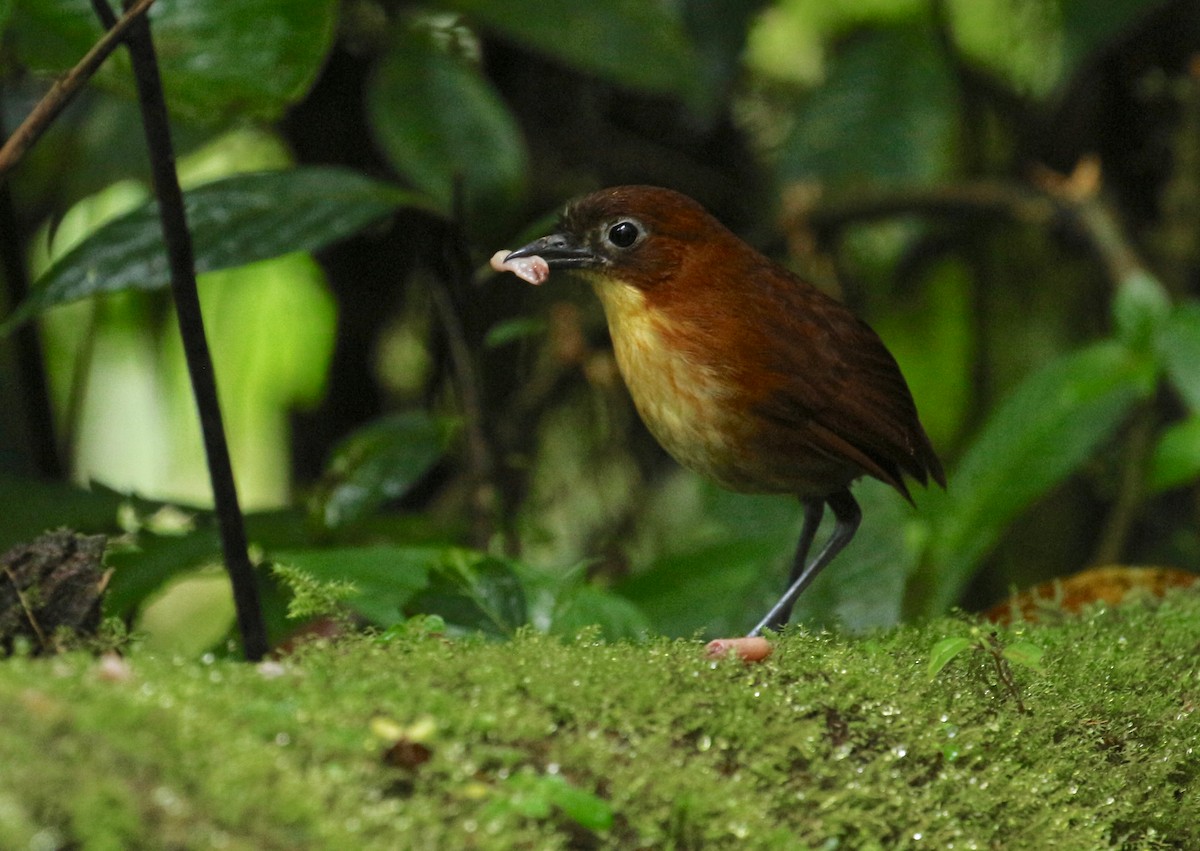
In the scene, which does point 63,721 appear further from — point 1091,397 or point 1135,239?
point 1135,239

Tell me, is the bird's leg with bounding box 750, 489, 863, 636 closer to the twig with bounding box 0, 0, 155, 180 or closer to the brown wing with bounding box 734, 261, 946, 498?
the brown wing with bounding box 734, 261, 946, 498

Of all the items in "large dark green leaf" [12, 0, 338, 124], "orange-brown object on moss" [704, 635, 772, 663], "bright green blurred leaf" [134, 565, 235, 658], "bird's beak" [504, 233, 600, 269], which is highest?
"large dark green leaf" [12, 0, 338, 124]

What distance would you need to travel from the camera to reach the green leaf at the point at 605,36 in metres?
3.41

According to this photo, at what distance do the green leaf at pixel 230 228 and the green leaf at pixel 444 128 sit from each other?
34 centimetres

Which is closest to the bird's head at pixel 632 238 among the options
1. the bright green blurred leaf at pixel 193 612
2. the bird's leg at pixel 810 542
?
the bird's leg at pixel 810 542

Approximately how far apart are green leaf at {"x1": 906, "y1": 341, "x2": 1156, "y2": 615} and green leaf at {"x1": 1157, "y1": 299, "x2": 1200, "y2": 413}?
0.09 m

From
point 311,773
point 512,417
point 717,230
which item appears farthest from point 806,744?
point 512,417

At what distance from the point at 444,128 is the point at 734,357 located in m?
1.31

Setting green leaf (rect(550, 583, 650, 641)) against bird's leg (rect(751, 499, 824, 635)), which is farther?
bird's leg (rect(751, 499, 824, 635))

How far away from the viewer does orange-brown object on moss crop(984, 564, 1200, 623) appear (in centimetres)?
258

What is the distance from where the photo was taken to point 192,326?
76.0 inches

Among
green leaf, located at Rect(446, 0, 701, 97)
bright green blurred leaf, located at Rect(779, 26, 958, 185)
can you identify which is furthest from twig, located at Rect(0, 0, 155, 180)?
bright green blurred leaf, located at Rect(779, 26, 958, 185)

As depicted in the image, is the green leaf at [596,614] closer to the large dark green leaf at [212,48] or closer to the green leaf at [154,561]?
the green leaf at [154,561]

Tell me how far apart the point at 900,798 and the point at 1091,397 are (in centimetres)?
181
